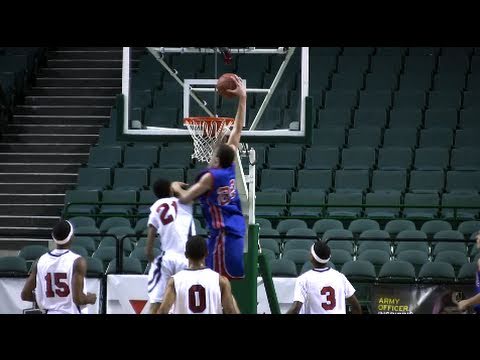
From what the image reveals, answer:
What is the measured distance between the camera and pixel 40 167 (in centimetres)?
1716

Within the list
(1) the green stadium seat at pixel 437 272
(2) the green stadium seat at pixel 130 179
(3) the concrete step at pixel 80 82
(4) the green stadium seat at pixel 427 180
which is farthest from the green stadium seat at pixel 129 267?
(3) the concrete step at pixel 80 82

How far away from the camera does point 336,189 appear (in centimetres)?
1527

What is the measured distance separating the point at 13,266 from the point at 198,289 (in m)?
5.40

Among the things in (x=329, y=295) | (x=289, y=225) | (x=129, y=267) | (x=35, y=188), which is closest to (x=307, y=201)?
(x=289, y=225)

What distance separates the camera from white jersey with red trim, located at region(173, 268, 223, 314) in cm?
752

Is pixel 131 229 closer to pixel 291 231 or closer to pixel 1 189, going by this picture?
pixel 291 231

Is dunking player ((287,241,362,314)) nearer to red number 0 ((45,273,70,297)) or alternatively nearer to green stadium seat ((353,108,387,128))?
red number 0 ((45,273,70,297))

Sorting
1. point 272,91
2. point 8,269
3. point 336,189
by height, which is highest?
point 272,91

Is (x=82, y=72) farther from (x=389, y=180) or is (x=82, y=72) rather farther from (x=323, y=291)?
(x=323, y=291)

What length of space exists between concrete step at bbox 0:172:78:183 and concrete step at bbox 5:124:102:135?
1083 mm

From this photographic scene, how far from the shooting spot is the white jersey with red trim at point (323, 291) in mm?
8789
